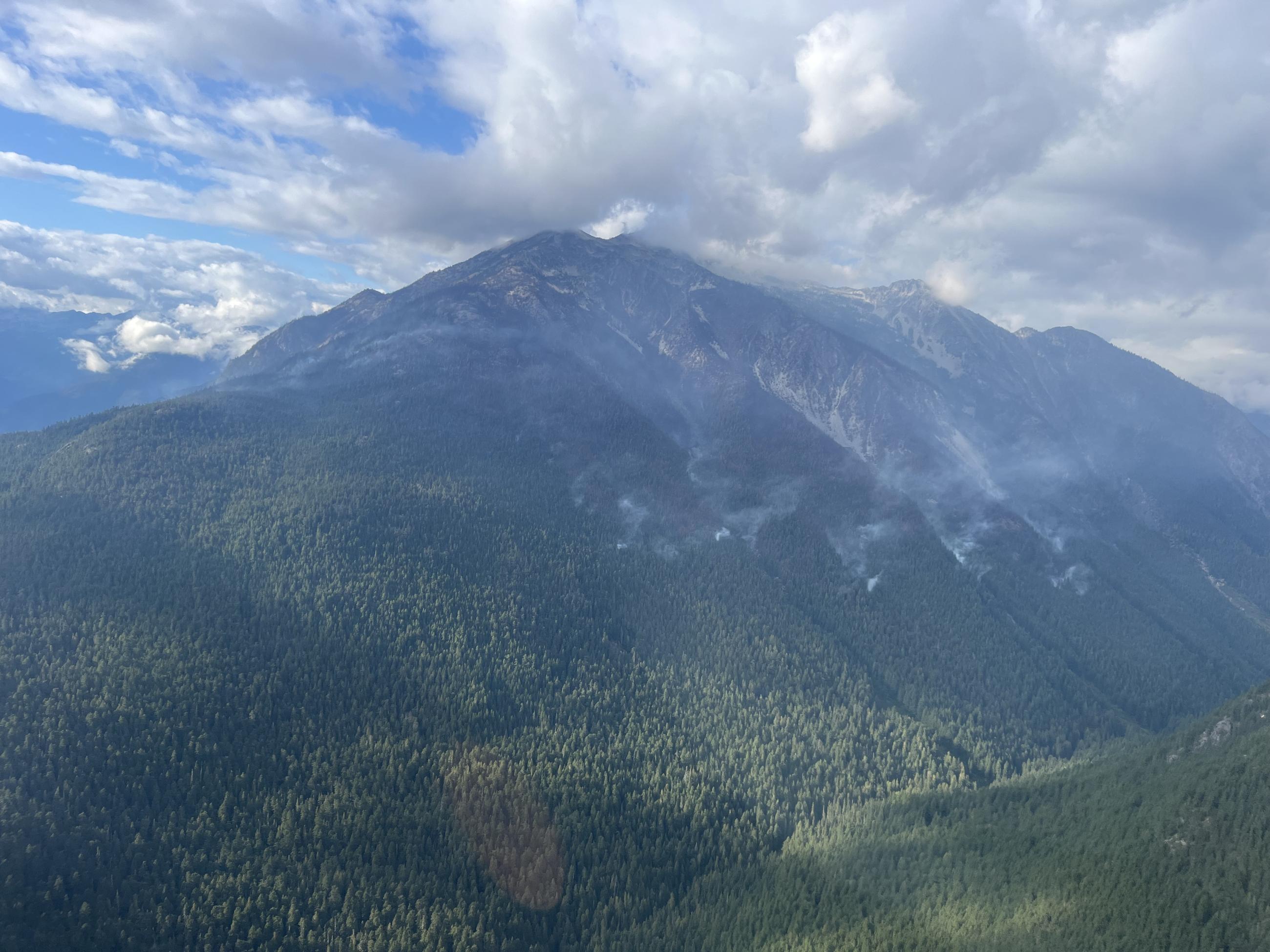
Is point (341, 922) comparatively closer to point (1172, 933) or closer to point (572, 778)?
point (572, 778)

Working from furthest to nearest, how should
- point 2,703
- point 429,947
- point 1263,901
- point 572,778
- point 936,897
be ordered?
point 572,778 < point 2,703 < point 936,897 < point 429,947 < point 1263,901

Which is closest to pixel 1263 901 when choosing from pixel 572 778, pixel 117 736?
pixel 572 778

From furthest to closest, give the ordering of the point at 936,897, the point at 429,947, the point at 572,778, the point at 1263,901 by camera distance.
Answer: the point at 572,778 < the point at 936,897 < the point at 429,947 < the point at 1263,901

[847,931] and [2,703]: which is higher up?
[2,703]

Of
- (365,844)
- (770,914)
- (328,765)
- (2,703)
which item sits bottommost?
(770,914)

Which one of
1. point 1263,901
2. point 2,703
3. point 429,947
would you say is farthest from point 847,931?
point 2,703

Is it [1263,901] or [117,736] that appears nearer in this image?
[1263,901]

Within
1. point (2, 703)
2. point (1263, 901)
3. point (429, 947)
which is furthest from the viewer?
point (2, 703)

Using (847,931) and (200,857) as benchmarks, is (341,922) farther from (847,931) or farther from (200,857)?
(847,931)

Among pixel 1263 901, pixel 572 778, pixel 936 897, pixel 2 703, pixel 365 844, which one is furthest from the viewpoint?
pixel 572 778
